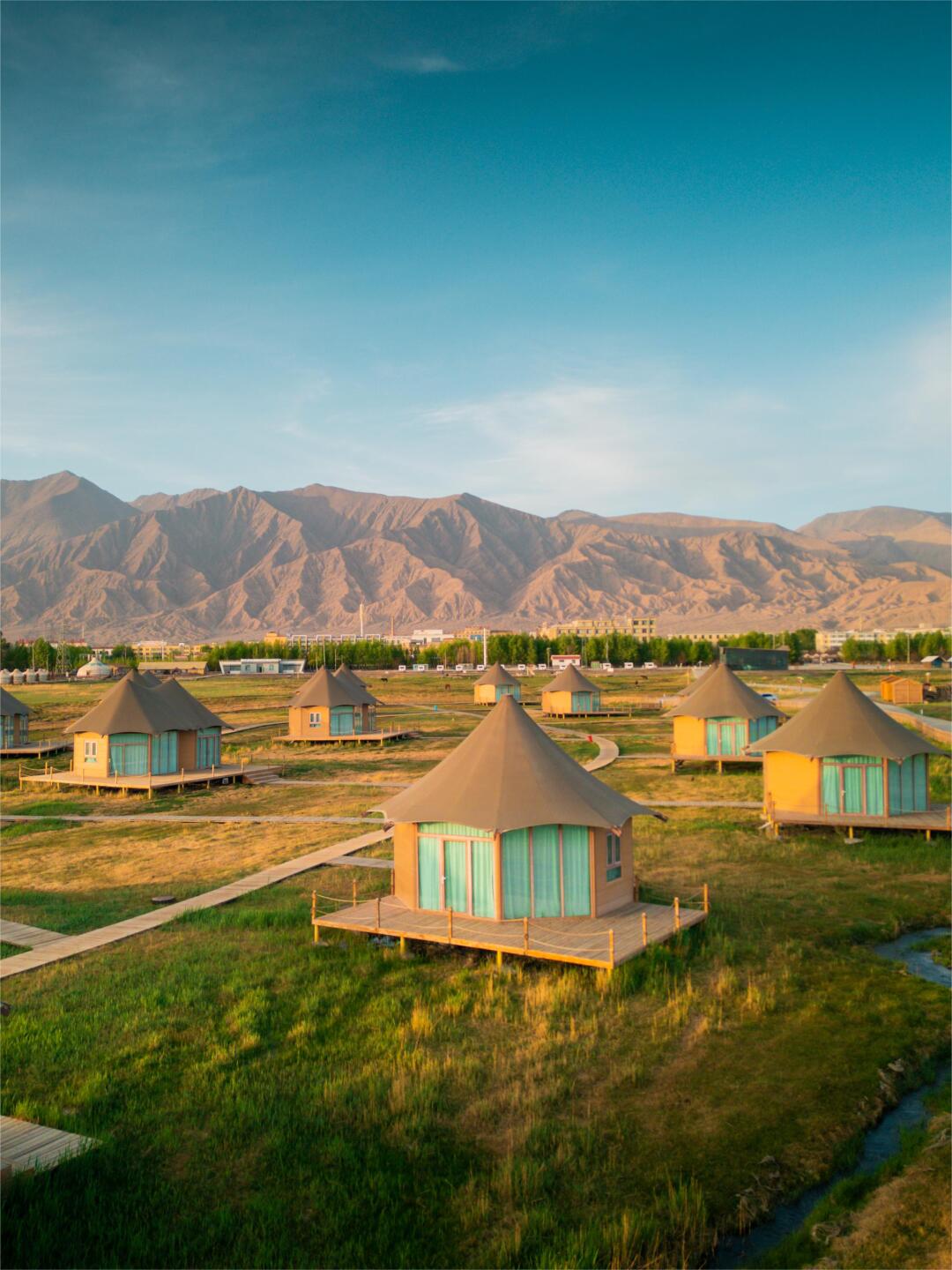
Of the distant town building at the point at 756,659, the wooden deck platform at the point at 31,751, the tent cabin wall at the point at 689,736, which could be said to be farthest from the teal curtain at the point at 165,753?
the distant town building at the point at 756,659

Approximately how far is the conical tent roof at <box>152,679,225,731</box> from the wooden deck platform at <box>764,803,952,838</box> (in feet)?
83.9

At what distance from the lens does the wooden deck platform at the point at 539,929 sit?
1688cm

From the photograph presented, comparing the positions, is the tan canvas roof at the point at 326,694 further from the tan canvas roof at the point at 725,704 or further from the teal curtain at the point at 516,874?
the teal curtain at the point at 516,874

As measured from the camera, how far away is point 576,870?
19.0 m

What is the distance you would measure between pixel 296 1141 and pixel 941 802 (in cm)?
2587

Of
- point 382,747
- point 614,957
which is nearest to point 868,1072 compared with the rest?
point 614,957

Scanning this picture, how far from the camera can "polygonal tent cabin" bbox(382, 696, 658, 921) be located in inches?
742

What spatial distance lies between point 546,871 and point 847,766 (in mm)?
14420

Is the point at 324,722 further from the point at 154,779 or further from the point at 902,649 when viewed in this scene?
the point at 902,649

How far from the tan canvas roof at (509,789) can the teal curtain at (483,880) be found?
720mm

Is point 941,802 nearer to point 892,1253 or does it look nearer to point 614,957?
point 614,957

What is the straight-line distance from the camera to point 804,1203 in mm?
10750

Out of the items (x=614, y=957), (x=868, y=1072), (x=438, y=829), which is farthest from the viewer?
(x=438, y=829)

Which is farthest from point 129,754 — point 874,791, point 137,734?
point 874,791
